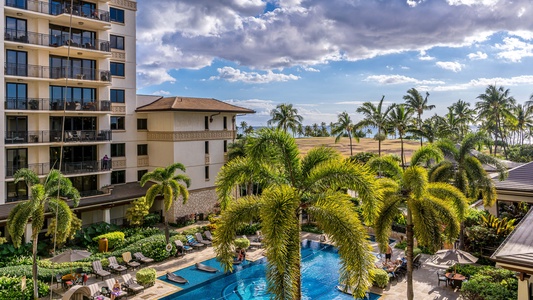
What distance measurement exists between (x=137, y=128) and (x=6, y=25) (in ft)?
37.4

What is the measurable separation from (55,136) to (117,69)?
7.63 metres

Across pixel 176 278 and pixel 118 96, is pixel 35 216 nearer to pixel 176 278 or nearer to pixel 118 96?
pixel 176 278

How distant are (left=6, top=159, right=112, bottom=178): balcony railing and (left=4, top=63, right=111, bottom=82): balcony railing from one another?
602 cm

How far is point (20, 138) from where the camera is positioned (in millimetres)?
24750

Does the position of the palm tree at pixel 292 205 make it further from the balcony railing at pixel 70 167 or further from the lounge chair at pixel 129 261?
the balcony railing at pixel 70 167

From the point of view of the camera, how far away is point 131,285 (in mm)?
17406

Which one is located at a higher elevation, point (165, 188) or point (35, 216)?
point (165, 188)

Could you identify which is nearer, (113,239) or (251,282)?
(251,282)

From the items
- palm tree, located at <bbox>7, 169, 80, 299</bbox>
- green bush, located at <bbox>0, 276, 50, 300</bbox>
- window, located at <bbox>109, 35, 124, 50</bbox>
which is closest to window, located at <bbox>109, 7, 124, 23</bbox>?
window, located at <bbox>109, 35, 124, 50</bbox>

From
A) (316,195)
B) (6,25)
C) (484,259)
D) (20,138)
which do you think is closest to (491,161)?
(484,259)

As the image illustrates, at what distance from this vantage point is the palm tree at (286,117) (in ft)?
141

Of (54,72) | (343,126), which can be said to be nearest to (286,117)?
(343,126)

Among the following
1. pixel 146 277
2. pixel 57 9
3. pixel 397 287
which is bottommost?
pixel 397 287

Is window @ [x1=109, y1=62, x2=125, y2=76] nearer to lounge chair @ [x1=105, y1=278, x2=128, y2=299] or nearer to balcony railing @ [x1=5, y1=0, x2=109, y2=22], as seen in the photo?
balcony railing @ [x1=5, y1=0, x2=109, y2=22]
